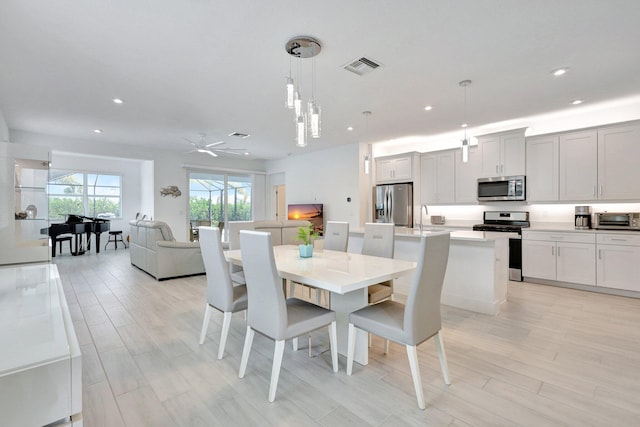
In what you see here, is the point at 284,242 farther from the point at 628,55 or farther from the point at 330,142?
the point at 628,55

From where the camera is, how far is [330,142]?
659cm

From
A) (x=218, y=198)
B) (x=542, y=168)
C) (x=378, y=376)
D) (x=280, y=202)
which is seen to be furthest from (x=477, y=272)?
(x=218, y=198)

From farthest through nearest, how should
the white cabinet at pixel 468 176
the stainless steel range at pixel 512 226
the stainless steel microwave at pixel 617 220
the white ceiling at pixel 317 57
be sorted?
the white cabinet at pixel 468 176 < the stainless steel range at pixel 512 226 < the stainless steel microwave at pixel 617 220 < the white ceiling at pixel 317 57

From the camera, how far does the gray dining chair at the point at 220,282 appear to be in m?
2.35

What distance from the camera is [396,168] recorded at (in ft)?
21.2

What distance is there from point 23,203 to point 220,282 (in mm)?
2004

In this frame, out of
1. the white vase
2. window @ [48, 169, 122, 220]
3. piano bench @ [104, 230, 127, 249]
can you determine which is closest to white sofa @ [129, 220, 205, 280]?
the white vase

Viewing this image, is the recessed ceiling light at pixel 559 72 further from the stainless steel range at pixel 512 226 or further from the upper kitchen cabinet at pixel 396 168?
the upper kitchen cabinet at pixel 396 168

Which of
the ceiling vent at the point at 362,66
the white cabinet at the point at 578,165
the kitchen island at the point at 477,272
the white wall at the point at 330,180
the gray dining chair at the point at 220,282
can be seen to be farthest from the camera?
the white wall at the point at 330,180

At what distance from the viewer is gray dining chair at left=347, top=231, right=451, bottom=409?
70.5 inches

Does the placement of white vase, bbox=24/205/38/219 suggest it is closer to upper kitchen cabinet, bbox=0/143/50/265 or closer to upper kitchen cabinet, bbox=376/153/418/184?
upper kitchen cabinet, bbox=0/143/50/265

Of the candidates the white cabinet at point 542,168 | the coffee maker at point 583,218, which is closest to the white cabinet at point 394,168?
the white cabinet at point 542,168

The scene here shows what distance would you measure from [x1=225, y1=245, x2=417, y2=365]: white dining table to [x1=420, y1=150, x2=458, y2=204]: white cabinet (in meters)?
3.84

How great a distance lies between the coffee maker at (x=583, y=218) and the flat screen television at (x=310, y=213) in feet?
15.6
